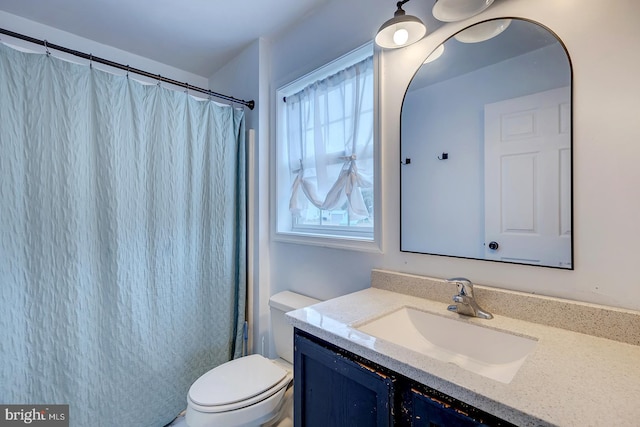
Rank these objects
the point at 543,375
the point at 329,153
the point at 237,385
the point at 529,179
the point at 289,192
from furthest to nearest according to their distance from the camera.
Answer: the point at 289,192 → the point at 329,153 → the point at 237,385 → the point at 529,179 → the point at 543,375

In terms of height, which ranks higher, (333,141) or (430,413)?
(333,141)

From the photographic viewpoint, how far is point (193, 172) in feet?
5.68

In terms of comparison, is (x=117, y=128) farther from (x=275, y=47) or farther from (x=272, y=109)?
(x=275, y=47)

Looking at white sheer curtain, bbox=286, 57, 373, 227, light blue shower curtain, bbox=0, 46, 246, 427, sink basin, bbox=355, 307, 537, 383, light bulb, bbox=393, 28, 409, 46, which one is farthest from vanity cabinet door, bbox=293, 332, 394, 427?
light bulb, bbox=393, 28, 409, 46

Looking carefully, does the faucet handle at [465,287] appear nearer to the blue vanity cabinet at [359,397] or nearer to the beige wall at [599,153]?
the beige wall at [599,153]

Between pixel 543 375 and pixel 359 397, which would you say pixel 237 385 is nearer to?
pixel 359 397

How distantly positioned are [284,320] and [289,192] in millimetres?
832

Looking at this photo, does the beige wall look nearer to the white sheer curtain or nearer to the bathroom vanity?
the bathroom vanity

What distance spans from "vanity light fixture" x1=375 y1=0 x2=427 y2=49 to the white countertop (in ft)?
3.59

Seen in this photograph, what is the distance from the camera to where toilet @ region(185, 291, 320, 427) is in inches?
44.1

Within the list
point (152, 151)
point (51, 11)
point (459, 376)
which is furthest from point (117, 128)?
point (459, 376)

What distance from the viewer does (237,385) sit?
4.08 ft

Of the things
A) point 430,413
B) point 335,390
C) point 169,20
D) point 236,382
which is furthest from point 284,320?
point 169,20

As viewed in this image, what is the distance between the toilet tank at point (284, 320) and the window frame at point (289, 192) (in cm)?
33
